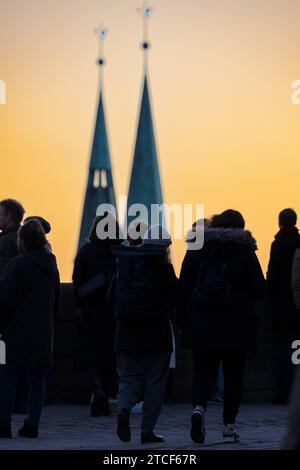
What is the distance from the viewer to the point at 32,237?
888 centimetres

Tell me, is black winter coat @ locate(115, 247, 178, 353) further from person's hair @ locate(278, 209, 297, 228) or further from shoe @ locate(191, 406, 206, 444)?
person's hair @ locate(278, 209, 297, 228)

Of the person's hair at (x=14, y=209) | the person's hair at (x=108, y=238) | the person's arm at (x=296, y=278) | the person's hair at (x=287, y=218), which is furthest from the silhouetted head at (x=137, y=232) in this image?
the person's hair at (x=287, y=218)

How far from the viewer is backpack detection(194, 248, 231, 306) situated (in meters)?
8.49

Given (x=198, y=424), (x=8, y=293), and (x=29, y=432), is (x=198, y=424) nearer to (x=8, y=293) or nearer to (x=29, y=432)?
(x=29, y=432)

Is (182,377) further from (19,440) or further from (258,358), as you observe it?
(19,440)

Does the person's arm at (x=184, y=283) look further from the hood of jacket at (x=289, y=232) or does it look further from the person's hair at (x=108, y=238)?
the hood of jacket at (x=289, y=232)

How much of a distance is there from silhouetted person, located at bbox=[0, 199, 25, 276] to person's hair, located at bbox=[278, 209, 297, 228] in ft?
10.3

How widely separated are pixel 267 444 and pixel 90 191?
110m

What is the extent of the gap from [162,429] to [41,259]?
6.54ft

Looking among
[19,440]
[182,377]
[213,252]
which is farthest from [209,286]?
[182,377]

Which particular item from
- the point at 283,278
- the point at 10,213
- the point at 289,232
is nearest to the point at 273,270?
the point at 283,278

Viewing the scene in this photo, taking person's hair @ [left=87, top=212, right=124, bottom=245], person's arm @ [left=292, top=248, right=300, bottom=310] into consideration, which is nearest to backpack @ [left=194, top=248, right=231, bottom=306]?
person's hair @ [left=87, top=212, right=124, bottom=245]

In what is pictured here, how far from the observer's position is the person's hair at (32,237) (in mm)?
8859

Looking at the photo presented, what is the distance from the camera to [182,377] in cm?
1270
